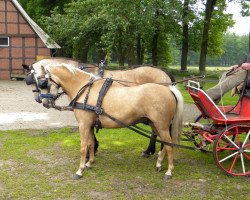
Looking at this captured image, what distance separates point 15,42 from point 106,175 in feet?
67.4

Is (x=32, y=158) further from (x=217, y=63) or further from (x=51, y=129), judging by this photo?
(x=217, y=63)

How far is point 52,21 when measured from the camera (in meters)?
22.6

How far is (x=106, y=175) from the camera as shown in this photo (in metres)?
5.67

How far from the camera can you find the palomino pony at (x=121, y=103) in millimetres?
5348

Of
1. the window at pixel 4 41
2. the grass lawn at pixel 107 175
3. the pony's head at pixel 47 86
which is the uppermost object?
the window at pixel 4 41

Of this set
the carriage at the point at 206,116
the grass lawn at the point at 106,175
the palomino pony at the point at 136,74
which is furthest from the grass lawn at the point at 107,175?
the palomino pony at the point at 136,74

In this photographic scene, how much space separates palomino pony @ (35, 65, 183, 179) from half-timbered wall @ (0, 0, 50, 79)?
761 inches

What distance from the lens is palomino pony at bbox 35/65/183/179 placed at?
5.35 meters

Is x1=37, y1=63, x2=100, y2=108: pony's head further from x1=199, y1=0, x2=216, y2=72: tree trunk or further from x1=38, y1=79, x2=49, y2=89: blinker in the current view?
x1=199, y1=0, x2=216, y2=72: tree trunk

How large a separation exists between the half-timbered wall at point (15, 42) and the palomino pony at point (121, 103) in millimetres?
19333

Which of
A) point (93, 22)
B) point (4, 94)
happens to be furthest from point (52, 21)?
point (4, 94)

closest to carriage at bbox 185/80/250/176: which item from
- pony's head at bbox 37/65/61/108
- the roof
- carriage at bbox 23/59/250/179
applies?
carriage at bbox 23/59/250/179

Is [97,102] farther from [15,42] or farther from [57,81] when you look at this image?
[15,42]

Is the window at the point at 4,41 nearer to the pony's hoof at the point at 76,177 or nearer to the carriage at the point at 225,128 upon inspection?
the pony's hoof at the point at 76,177
